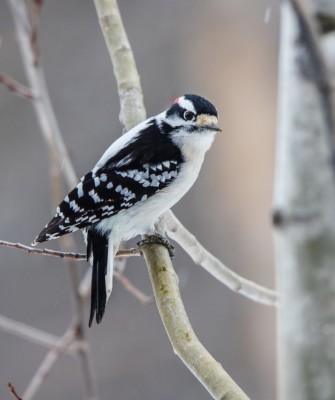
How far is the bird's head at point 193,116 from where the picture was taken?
222cm

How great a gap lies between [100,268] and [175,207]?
13.8ft

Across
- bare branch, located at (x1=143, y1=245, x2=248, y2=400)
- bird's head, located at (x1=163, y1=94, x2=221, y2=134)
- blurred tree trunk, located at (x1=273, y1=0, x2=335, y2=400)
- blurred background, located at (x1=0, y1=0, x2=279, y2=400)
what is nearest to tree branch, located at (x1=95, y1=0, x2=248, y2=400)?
bare branch, located at (x1=143, y1=245, x2=248, y2=400)

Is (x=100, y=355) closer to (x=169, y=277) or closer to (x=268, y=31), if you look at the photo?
(x=268, y=31)

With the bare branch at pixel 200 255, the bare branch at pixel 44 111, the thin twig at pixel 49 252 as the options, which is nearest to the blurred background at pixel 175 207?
the bare branch at pixel 44 111

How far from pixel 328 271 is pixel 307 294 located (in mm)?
26

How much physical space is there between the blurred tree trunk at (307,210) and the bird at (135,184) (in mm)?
1323

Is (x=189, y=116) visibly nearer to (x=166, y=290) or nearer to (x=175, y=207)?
(x=166, y=290)

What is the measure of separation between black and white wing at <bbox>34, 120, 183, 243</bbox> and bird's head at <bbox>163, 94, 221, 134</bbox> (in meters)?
0.07

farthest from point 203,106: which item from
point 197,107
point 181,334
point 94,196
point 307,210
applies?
point 307,210

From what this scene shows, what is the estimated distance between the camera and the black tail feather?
76.0 inches

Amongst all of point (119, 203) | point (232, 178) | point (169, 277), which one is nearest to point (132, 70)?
point (119, 203)

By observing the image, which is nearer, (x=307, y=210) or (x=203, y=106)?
(x=307, y=210)

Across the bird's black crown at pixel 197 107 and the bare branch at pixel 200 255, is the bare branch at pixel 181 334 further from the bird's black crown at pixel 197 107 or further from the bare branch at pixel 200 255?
the bird's black crown at pixel 197 107

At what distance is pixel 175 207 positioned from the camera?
20.3ft
